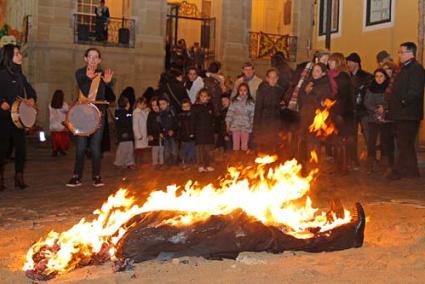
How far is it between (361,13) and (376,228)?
1363cm

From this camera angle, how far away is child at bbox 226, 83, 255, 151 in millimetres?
11344

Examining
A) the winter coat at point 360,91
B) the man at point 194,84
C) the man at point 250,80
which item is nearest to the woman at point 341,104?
the winter coat at point 360,91

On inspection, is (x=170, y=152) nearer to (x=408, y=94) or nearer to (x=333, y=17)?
(x=408, y=94)

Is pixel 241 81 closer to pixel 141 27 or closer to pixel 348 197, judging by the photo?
pixel 348 197

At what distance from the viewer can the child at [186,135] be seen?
11836mm

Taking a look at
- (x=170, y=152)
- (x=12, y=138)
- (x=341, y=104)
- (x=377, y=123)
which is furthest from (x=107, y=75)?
(x=377, y=123)

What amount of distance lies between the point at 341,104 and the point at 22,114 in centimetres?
499

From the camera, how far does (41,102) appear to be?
22.1 m

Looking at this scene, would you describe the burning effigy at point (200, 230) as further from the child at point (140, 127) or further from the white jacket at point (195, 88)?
the white jacket at point (195, 88)

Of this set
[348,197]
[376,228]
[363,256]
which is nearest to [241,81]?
[348,197]

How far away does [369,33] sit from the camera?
18.4 m

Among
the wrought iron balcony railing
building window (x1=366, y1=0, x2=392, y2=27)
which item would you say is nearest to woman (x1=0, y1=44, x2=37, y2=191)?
building window (x1=366, y1=0, x2=392, y2=27)

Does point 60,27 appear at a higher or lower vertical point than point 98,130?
higher

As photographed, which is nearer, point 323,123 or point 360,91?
point 323,123
